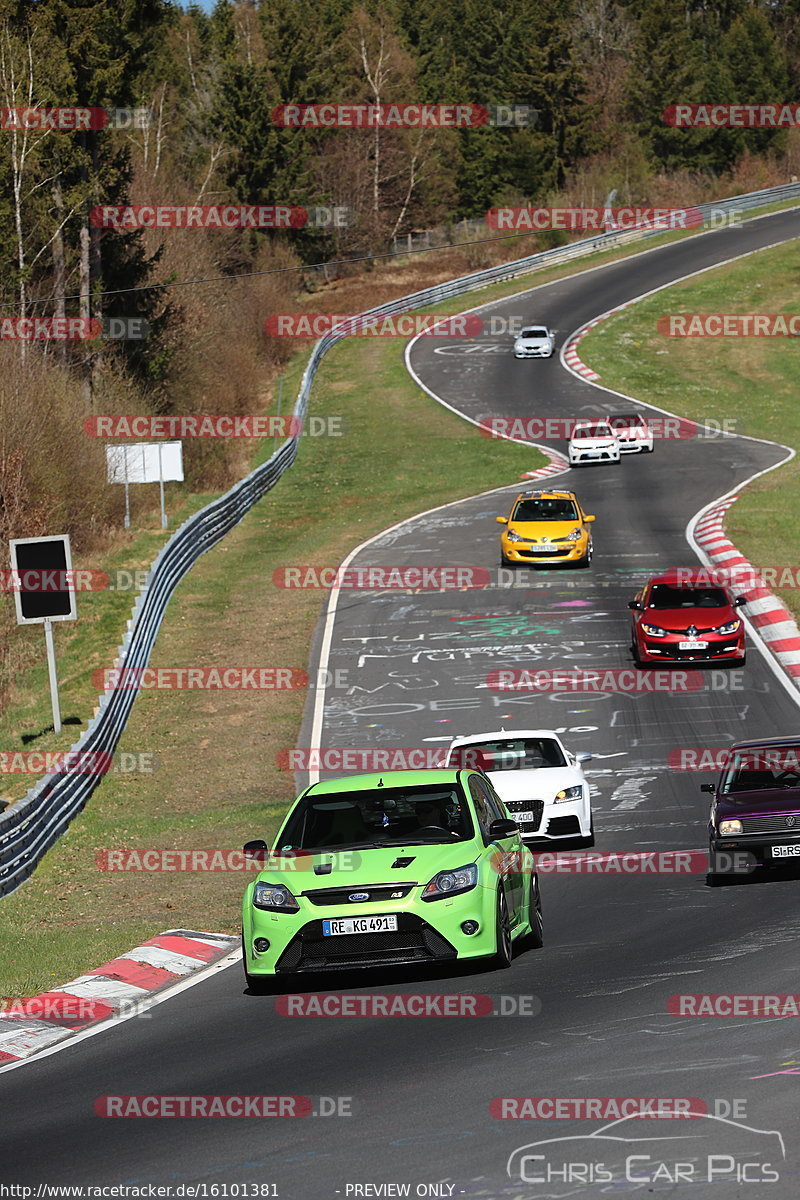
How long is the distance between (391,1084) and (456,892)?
2517mm

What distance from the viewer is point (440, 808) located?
40.2ft

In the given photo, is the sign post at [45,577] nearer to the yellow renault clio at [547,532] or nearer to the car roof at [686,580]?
the car roof at [686,580]

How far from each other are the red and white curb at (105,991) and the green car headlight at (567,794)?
16.6ft

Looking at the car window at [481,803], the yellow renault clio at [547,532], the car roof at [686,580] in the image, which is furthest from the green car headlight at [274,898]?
the yellow renault clio at [547,532]

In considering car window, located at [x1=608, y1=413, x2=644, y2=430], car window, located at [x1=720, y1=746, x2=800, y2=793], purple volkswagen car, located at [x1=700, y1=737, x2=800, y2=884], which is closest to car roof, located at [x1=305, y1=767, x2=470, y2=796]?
purple volkswagen car, located at [x1=700, y1=737, x2=800, y2=884]

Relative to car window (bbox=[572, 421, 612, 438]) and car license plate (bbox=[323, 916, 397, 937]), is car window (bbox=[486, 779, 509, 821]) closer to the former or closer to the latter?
car license plate (bbox=[323, 916, 397, 937])

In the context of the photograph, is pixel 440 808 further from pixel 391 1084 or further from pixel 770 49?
pixel 770 49

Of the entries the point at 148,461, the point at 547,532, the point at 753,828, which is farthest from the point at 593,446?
the point at 753,828

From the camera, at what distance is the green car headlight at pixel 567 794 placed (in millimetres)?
18594

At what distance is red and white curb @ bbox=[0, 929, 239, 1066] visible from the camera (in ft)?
36.5

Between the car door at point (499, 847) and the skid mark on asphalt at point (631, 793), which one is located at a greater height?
the car door at point (499, 847)

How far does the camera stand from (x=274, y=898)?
1138 centimetres

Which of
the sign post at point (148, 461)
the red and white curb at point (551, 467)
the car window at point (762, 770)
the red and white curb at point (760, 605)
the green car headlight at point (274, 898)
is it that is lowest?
the red and white curb at point (551, 467)

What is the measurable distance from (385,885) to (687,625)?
1782cm
